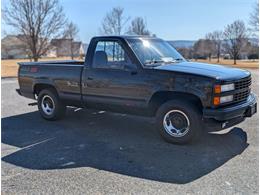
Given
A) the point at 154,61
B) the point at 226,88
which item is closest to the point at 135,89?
the point at 154,61

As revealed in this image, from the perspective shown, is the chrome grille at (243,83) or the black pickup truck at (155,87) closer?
the black pickup truck at (155,87)

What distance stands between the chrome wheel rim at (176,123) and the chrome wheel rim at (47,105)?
311 cm

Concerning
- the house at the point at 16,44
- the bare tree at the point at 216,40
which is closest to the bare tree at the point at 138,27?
the house at the point at 16,44

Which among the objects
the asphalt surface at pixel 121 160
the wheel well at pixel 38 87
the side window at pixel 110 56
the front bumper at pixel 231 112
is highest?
the side window at pixel 110 56

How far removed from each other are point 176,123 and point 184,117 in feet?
0.65

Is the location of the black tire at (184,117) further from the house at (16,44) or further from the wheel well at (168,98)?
the house at (16,44)

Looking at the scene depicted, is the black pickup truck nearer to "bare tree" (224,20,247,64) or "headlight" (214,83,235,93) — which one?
"headlight" (214,83,235,93)

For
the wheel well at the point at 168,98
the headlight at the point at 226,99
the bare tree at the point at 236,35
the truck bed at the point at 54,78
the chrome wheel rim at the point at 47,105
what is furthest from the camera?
the bare tree at the point at 236,35

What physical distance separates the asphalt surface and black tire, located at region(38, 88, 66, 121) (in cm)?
31

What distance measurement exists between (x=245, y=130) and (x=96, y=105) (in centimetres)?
309

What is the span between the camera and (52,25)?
23.8 metres

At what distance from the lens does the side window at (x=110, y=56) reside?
5.77 meters

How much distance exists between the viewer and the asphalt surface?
12.0 ft

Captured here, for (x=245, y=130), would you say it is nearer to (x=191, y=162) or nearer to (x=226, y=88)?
(x=226, y=88)
